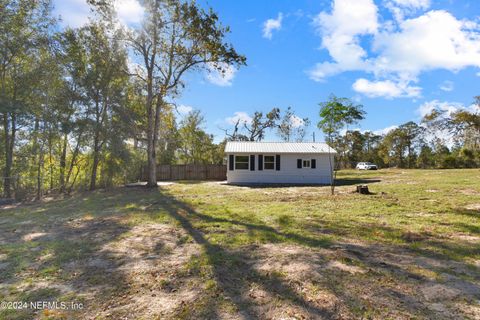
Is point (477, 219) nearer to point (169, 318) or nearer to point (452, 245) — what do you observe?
point (452, 245)

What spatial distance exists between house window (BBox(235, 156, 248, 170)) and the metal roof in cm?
58

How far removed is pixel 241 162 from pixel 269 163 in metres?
1.87

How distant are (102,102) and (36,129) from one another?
12.9 ft

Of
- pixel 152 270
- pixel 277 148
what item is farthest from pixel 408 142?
pixel 152 270

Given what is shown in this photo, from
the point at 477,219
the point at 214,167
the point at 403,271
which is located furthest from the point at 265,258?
the point at 214,167

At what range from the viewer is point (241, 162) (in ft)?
59.1

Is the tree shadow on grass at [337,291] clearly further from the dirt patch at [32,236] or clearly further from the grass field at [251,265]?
the dirt patch at [32,236]

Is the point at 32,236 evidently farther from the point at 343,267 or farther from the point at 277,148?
the point at 277,148

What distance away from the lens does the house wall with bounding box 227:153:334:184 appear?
17781mm

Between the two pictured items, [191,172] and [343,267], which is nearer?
[343,267]

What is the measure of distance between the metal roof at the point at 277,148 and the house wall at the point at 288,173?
335mm

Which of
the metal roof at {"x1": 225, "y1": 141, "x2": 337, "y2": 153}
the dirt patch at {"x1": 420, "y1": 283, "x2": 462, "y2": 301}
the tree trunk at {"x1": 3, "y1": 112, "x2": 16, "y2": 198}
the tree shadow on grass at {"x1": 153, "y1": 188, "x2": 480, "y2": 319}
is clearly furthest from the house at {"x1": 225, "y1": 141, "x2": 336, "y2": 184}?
the dirt patch at {"x1": 420, "y1": 283, "x2": 462, "y2": 301}

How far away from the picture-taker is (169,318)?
2.57 meters

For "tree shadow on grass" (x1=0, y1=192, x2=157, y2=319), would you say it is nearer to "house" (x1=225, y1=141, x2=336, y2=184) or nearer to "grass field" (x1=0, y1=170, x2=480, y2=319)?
"grass field" (x1=0, y1=170, x2=480, y2=319)
